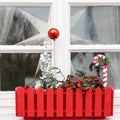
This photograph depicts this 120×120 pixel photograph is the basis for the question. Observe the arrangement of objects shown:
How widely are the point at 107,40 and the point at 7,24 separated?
19.7 inches

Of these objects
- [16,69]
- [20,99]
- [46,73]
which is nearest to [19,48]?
[16,69]

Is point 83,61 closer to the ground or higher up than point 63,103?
Result: higher up

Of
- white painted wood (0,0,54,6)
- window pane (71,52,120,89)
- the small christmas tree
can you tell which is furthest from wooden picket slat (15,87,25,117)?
white painted wood (0,0,54,6)

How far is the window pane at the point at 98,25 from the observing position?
206cm

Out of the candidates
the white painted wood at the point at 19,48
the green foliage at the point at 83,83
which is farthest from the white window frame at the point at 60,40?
the green foliage at the point at 83,83

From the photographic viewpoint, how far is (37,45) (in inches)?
80.4

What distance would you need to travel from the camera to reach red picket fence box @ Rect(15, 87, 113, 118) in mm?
1805

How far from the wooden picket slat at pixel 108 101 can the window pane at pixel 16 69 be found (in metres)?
0.41

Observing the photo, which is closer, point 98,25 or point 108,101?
point 108,101

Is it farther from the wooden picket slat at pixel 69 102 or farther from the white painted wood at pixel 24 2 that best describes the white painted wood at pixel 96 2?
the wooden picket slat at pixel 69 102

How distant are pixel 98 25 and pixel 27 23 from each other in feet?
1.16

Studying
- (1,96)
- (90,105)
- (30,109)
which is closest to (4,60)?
(1,96)

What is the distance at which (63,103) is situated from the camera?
1.81 metres

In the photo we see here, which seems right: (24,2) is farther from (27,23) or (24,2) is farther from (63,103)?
(63,103)
